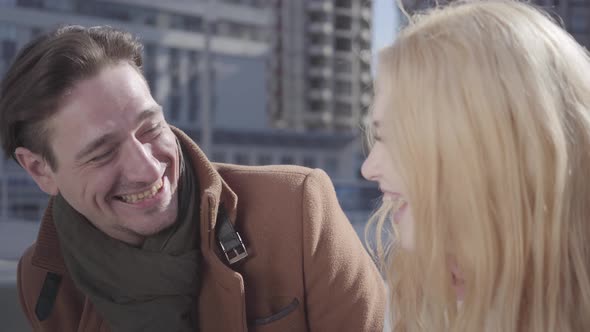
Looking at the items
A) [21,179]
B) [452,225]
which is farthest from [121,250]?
[21,179]

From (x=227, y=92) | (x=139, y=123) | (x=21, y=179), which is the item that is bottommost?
(x=21, y=179)

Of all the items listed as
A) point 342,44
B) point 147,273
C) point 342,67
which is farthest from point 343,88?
point 147,273

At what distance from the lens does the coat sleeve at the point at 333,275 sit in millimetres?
1898

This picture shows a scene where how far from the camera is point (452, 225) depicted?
138 cm

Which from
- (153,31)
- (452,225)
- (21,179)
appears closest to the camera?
(452,225)

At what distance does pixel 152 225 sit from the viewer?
1.90 m

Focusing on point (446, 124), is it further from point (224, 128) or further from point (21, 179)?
point (224, 128)

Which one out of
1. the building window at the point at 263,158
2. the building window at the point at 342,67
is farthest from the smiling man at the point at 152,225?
the building window at the point at 342,67

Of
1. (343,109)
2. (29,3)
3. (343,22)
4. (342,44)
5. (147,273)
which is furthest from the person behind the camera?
(343,22)

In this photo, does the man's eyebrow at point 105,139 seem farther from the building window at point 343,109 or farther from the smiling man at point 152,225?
the building window at point 343,109

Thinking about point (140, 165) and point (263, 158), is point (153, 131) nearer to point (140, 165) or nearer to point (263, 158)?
point (140, 165)

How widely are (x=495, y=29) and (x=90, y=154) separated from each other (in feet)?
3.87

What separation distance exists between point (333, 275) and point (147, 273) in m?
0.53

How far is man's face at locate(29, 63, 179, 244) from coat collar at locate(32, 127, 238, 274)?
10 centimetres
